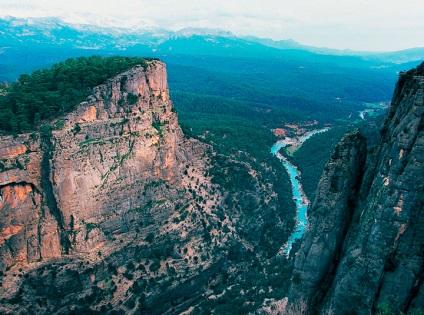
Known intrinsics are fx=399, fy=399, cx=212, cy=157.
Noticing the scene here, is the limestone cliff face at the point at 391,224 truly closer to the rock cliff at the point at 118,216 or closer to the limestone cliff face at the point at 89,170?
the rock cliff at the point at 118,216

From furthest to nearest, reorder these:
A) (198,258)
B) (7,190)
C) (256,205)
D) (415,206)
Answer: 1. (256,205)
2. (198,258)
3. (7,190)
4. (415,206)

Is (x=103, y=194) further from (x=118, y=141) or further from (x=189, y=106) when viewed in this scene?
(x=189, y=106)

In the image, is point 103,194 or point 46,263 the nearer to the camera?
point 46,263

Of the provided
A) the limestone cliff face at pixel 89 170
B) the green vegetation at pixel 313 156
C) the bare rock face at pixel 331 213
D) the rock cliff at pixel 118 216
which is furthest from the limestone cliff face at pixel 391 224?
the green vegetation at pixel 313 156

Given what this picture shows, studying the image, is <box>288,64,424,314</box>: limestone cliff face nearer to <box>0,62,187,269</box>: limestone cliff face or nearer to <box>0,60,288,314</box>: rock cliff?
<box>0,60,288,314</box>: rock cliff

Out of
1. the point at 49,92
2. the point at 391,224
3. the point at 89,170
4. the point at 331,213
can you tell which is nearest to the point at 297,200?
the point at 89,170

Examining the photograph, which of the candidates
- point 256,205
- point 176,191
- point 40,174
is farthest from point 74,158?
point 256,205
